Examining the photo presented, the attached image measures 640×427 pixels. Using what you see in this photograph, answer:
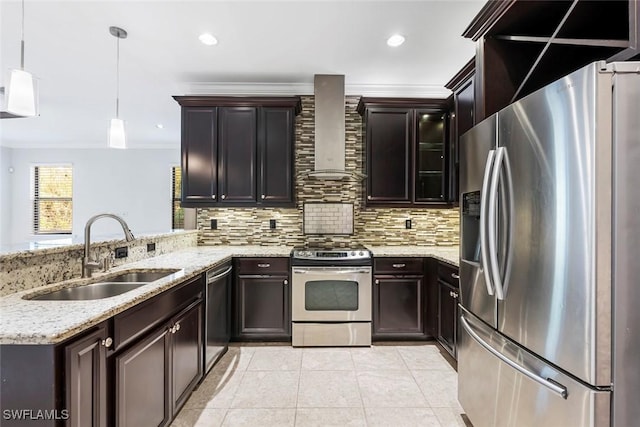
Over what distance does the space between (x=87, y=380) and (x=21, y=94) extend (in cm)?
186

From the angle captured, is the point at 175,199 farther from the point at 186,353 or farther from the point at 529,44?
the point at 529,44

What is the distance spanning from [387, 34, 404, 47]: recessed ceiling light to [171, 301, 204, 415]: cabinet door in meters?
2.68

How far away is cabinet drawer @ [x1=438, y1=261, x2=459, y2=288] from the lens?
8.44ft

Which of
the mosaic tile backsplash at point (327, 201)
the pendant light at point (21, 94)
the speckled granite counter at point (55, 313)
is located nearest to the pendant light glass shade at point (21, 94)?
the pendant light at point (21, 94)

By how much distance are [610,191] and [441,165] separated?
244 centimetres

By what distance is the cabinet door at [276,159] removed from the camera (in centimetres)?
332

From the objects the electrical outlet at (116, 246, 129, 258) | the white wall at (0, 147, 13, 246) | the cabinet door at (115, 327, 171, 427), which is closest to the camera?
the cabinet door at (115, 327, 171, 427)

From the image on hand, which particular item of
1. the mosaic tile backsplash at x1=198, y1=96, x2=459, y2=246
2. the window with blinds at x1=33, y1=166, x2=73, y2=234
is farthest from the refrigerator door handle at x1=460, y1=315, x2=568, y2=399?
the window with blinds at x1=33, y1=166, x2=73, y2=234

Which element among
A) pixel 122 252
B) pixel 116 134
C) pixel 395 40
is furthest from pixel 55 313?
pixel 395 40

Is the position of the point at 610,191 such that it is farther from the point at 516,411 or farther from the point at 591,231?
the point at 516,411

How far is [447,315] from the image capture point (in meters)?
2.71

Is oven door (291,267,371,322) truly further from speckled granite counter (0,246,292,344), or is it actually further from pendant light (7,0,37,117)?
pendant light (7,0,37,117)

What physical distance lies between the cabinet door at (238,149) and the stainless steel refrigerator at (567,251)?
8.05 ft

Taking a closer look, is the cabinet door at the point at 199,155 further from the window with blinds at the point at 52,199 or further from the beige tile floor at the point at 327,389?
the window with blinds at the point at 52,199
